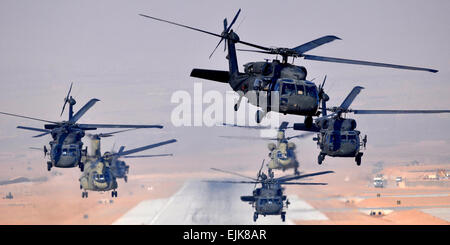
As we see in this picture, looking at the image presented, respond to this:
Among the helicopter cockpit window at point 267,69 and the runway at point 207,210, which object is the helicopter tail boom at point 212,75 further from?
the runway at point 207,210

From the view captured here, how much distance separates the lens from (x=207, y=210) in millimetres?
101125

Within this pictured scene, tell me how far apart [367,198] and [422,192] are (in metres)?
19.7

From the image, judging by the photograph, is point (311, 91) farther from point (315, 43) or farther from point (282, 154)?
point (282, 154)

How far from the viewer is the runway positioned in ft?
303

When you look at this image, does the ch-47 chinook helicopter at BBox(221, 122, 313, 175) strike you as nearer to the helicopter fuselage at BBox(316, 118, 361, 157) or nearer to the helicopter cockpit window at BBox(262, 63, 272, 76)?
the helicopter fuselage at BBox(316, 118, 361, 157)

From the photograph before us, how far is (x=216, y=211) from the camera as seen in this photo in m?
99.1

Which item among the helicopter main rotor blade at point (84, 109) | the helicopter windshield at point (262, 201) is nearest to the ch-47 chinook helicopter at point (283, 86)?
the helicopter main rotor blade at point (84, 109)

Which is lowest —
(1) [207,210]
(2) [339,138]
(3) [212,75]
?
(1) [207,210]

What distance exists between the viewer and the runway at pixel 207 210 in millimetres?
92312

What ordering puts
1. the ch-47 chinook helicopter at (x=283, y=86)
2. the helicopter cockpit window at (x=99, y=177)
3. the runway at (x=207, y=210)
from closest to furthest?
the ch-47 chinook helicopter at (x=283, y=86), the helicopter cockpit window at (x=99, y=177), the runway at (x=207, y=210)

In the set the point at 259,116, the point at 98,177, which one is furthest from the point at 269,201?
the point at 259,116

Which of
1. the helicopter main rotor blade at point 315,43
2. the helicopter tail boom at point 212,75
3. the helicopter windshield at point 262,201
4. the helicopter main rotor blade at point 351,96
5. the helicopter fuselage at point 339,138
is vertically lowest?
the helicopter windshield at point 262,201
